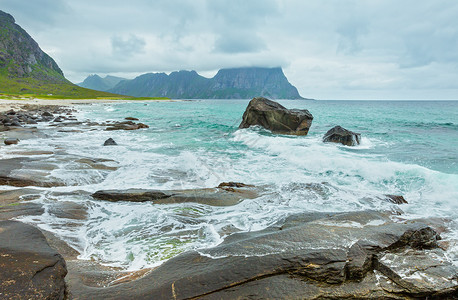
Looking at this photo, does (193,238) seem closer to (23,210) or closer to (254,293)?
(254,293)

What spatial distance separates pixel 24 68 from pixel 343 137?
7863 inches

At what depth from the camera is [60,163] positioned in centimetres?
1194

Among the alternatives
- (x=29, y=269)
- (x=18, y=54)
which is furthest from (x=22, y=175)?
(x=18, y=54)

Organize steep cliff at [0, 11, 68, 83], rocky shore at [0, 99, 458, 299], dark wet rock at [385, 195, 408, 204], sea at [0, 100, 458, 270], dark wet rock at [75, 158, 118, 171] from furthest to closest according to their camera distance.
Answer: steep cliff at [0, 11, 68, 83]
dark wet rock at [75, 158, 118, 171]
dark wet rock at [385, 195, 408, 204]
sea at [0, 100, 458, 270]
rocky shore at [0, 99, 458, 299]

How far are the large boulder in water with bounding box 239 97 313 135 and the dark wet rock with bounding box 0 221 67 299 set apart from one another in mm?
26000

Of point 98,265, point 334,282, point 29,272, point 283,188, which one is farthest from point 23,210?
point 283,188

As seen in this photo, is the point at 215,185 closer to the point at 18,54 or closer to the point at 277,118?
the point at 277,118

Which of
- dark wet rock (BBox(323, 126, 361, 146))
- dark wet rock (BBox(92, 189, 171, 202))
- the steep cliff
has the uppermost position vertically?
the steep cliff

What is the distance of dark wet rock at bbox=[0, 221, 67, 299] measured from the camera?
309 cm

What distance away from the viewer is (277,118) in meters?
28.6

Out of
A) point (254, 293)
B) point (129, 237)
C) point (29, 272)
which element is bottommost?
point (129, 237)

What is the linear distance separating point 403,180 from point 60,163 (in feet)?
52.5

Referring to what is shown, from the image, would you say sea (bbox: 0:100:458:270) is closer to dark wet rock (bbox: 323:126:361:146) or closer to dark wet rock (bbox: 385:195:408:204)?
dark wet rock (bbox: 385:195:408:204)

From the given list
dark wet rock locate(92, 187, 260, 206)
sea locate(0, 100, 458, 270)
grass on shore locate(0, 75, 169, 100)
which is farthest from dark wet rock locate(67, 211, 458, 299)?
grass on shore locate(0, 75, 169, 100)
